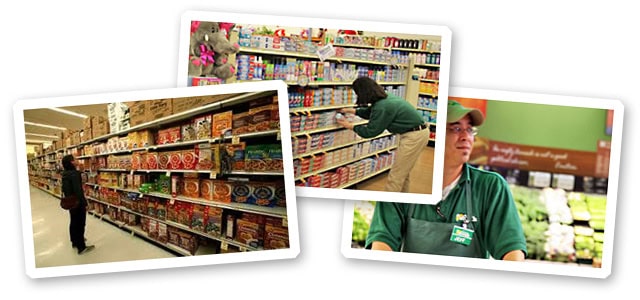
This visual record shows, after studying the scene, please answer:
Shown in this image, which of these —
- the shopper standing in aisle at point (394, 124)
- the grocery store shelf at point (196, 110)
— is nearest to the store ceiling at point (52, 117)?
the grocery store shelf at point (196, 110)

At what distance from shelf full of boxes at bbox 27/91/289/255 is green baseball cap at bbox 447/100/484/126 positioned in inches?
32.8

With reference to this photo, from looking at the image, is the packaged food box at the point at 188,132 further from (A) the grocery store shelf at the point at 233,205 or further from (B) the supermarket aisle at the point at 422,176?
(B) the supermarket aisle at the point at 422,176

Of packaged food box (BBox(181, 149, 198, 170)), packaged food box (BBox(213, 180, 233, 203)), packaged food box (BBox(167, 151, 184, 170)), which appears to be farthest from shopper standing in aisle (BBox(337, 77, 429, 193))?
packaged food box (BBox(167, 151, 184, 170))

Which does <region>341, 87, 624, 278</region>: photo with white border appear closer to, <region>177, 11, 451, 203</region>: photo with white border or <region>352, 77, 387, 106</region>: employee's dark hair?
<region>177, 11, 451, 203</region>: photo with white border

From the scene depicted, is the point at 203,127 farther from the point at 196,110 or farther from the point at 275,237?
the point at 275,237

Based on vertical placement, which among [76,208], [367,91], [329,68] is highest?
[329,68]

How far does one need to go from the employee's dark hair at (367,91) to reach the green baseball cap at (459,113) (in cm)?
32

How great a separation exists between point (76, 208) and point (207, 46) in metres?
1.16

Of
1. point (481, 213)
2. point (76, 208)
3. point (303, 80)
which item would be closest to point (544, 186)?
point (481, 213)

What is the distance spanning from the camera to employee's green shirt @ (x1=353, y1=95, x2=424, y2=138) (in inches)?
86.3

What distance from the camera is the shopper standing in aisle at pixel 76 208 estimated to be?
2275mm

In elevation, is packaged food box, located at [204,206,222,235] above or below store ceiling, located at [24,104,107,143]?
below

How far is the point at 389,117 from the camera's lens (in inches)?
87.7

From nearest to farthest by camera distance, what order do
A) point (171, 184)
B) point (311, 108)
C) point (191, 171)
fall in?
point (311, 108) < point (191, 171) < point (171, 184)
